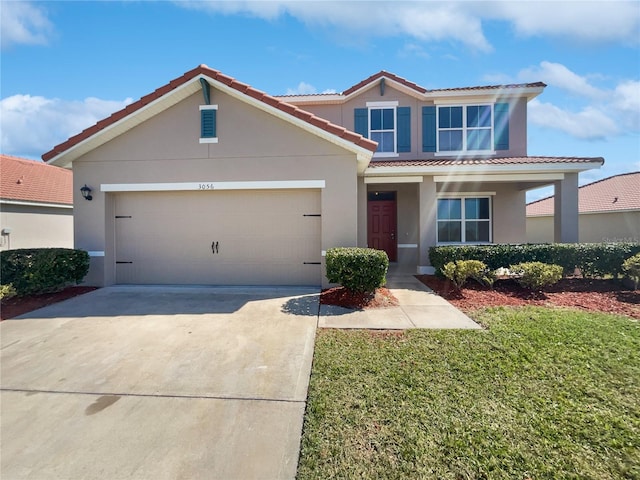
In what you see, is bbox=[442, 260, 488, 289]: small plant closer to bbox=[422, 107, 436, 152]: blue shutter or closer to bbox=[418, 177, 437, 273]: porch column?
bbox=[418, 177, 437, 273]: porch column

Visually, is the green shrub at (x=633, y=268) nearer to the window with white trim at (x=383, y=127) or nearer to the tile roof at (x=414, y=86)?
the tile roof at (x=414, y=86)

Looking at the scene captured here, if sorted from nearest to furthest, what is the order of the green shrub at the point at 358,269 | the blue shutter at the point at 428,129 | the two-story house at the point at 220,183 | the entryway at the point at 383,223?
the green shrub at the point at 358,269 < the two-story house at the point at 220,183 < the blue shutter at the point at 428,129 < the entryway at the point at 383,223

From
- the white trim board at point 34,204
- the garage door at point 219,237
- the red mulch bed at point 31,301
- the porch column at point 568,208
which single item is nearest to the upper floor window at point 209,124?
the garage door at point 219,237

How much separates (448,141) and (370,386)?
35.3 ft

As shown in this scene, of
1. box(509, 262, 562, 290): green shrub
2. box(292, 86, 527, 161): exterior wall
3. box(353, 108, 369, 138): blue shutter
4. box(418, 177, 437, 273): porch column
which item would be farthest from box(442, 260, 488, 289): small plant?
box(353, 108, 369, 138): blue shutter

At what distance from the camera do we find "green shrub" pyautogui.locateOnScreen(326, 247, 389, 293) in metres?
6.41

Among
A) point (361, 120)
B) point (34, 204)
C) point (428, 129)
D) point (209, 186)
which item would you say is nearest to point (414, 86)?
point (428, 129)

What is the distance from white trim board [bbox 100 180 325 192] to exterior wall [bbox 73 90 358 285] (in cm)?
11

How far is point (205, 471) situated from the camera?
2.48 metres

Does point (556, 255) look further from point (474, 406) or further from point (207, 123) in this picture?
point (207, 123)

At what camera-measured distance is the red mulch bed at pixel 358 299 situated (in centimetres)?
648

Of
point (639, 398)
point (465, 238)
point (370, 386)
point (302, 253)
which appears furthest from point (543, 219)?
point (370, 386)

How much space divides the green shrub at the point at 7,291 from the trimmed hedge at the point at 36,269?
188 mm

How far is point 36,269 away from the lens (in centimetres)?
722
